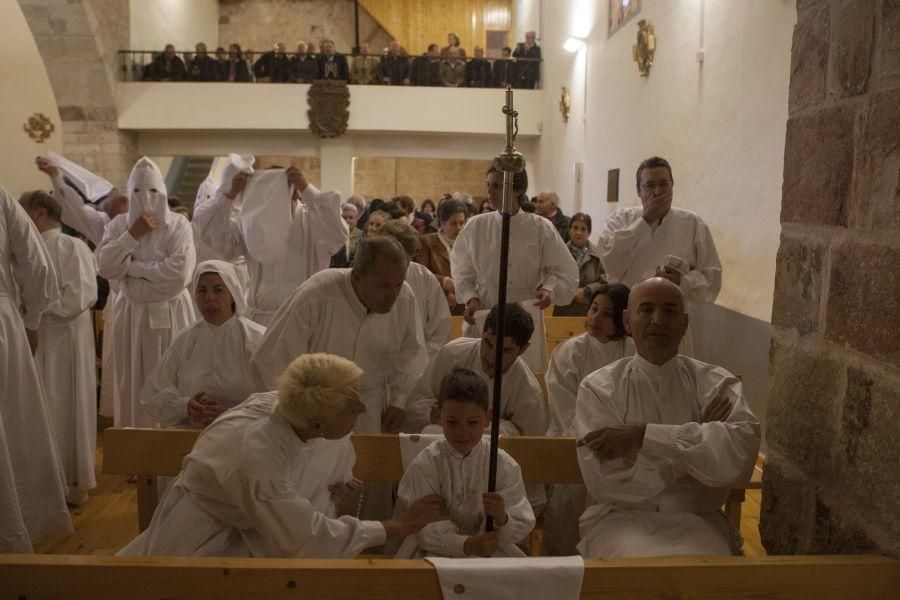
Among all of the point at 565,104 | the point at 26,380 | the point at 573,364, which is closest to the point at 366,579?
the point at 573,364

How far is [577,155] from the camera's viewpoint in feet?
42.9

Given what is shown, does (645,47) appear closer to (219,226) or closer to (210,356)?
(219,226)

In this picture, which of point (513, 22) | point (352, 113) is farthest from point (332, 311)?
point (513, 22)

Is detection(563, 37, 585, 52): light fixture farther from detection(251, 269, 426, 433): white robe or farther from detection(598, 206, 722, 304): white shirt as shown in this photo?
detection(251, 269, 426, 433): white robe

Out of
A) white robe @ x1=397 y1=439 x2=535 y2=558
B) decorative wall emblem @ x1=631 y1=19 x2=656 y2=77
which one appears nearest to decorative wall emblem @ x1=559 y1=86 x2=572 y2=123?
decorative wall emblem @ x1=631 y1=19 x2=656 y2=77

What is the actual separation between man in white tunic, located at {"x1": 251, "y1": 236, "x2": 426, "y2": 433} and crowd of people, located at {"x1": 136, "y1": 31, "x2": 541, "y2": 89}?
12.3 metres

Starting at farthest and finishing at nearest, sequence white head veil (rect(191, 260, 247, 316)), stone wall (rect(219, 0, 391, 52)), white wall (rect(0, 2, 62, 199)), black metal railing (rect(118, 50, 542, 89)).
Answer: stone wall (rect(219, 0, 391, 52)), black metal railing (rect(118, 50, 542, 89)), white wall (rect(0, 2, 62, 199)), white head veil (rect(191, 260, 247, 316))

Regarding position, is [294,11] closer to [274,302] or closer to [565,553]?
[274,302]

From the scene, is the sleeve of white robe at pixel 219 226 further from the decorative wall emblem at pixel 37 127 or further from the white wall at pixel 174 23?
the white wall at pixel 174 23

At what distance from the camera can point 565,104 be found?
13648mm

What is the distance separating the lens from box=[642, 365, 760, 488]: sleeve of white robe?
246cm

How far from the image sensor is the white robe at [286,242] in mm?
5828

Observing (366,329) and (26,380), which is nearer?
(366,329)

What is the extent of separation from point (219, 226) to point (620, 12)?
22.7ft
